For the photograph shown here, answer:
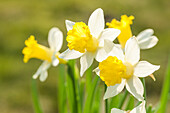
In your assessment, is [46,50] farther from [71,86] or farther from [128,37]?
[128,37]

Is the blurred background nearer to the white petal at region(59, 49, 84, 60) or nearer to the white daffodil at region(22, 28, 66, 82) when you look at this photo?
the white daffodil at region(22, 28, 66, 82)

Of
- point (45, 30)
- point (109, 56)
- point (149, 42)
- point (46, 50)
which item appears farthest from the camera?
point (45, 30)

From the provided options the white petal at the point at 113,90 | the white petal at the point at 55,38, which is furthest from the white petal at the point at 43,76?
the white petal at the point at 113,90

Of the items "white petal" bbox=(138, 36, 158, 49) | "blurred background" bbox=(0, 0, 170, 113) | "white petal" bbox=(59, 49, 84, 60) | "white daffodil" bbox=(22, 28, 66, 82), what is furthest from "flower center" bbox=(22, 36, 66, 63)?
"blurred background" bbox=(0, 0, 170, 113)

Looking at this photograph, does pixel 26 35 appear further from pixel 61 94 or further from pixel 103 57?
pixel 103 57

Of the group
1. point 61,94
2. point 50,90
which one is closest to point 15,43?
point 50,90

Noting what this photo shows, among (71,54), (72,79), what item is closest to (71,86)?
(72,79)
